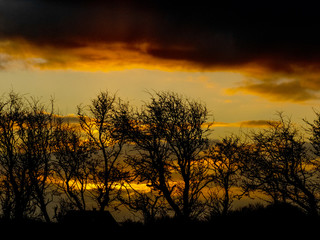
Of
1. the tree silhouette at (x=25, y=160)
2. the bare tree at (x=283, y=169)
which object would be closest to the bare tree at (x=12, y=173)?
the tree silhouette at (x=25, y=160)

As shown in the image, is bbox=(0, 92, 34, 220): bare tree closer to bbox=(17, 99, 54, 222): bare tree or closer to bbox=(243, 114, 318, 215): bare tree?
bbox=(17, 99, 54, 222): bare tree

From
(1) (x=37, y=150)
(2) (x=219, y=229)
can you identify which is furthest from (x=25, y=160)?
(2) (x=219, y=229)

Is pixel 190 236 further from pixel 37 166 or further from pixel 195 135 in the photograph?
pixel 37 166

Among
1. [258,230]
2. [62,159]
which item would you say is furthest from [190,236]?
[62,159]

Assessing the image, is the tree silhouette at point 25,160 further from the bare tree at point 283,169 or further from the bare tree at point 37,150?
the bare tree at point 283,169

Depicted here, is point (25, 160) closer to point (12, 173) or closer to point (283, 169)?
point (12, 173)

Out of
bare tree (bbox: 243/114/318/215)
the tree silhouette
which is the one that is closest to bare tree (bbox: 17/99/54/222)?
the tree silhouette

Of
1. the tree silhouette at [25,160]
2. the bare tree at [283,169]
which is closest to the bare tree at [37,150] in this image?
the tree silhouette at [25,160]

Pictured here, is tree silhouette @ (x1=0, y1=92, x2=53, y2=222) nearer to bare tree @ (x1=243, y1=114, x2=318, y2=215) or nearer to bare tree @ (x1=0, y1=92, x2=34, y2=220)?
bare tree @ (x1=0, y1=92, x2=34, y2=220)

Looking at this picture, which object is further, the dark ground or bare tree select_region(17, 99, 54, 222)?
bare tree select_region(17, 99, 54, 222)

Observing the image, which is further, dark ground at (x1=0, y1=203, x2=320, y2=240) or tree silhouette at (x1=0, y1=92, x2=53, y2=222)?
tree silhouette at (x1=0, y1=92, x2=53, y2=222)

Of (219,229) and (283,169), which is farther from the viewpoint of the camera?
(283,169)

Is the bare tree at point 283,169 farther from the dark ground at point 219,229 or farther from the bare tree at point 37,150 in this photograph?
the bare tree at point 37,150

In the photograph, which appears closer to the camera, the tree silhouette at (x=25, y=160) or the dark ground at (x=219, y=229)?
the dark ground at (x=219, y=229)
